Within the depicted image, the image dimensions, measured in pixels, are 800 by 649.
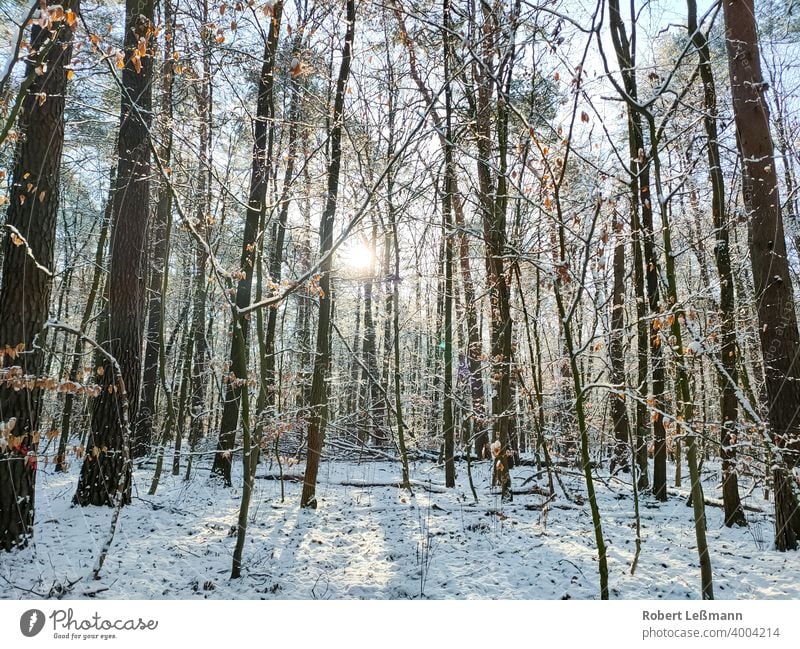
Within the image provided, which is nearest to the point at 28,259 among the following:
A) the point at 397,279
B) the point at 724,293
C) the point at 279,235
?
the point at 397,279

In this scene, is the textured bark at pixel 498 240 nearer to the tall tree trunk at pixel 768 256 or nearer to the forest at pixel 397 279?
the forest at pixel 397 279

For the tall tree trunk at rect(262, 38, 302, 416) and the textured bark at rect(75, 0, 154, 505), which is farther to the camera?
the tall tree trunk at rect(262, 38, 302, 416)

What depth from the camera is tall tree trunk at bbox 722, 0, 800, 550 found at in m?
4.24

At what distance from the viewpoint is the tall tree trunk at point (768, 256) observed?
13.9 feet

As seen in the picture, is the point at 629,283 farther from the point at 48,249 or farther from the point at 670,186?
the point at 48,249

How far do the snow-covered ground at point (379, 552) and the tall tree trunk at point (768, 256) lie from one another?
68 cm

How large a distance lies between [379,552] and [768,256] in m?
4.75

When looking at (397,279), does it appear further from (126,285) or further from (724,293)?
(724,293)

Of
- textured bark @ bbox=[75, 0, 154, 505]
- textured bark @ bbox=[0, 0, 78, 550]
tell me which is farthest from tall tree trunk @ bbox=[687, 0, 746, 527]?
textured bark @ bbox=[75, 0, 154, 505]

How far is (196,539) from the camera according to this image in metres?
4.22

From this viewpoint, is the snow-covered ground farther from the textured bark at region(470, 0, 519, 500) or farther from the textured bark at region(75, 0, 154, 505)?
the textured bark at region(470, 0, 519, 500)

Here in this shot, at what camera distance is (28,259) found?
11.5 feet

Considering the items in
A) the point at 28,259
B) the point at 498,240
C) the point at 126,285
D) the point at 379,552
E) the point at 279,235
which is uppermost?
the point at 279,235

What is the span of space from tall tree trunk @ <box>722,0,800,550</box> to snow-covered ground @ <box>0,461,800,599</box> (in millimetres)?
676
